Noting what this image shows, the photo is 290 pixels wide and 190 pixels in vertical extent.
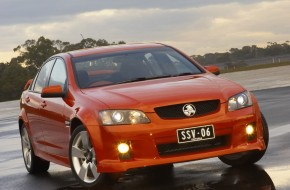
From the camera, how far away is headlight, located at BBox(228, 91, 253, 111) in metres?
8.66

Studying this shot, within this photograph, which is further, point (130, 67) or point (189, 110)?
point (130, 67)

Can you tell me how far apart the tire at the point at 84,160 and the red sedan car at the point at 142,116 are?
0.03ft

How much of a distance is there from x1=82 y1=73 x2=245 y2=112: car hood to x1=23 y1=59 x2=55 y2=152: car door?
1593 mm

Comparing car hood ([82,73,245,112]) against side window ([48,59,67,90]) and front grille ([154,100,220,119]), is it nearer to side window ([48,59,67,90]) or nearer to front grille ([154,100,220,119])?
front grille ([154,100,220,119])

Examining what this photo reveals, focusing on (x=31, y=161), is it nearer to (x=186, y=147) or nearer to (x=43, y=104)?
(x=43, y=104)

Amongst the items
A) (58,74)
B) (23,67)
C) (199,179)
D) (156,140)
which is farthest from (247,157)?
(23,67)

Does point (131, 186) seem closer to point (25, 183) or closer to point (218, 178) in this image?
point (218, 178)

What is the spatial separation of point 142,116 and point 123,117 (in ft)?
0.63

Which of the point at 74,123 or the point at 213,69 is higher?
the point at 213,69

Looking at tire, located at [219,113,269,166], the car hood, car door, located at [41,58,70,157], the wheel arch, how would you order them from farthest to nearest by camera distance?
car door, located at [41,58,70,157] → tire, located at [219,113,269,166] → the wheel arch → the car hood

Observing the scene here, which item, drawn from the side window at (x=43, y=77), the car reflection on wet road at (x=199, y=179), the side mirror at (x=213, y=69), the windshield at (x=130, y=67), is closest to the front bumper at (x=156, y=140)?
the car reflection on wet road at (x=199, y=179)

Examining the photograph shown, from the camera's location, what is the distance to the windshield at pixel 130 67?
9.75 m

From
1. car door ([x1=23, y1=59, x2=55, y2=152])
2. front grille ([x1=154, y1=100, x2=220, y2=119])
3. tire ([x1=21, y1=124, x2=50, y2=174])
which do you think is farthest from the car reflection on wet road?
tire ([x1=21, y1=124, x2=50, y2=174])

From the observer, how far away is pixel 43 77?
11352 millimetres
